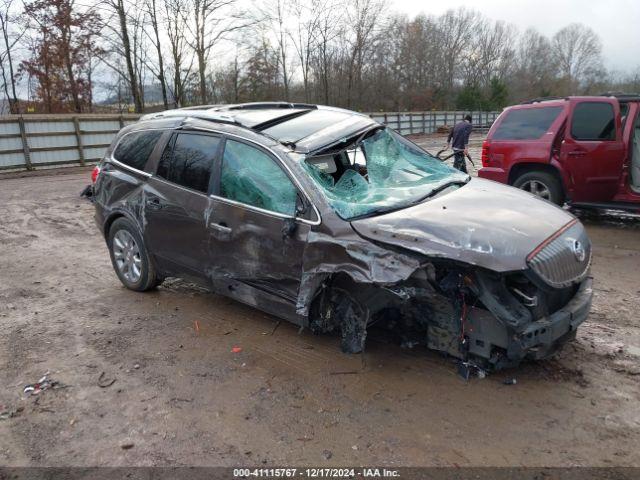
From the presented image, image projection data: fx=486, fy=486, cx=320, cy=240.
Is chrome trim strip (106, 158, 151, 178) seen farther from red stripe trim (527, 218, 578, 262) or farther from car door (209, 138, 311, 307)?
red stripe trim (527, 218, 578, 262)

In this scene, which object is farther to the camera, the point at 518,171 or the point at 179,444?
the point at 518,171

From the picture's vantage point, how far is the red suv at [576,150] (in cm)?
679

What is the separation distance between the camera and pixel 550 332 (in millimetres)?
3023

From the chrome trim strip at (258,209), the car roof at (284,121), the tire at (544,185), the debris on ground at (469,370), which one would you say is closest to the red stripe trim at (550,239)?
the debris on ground at (469,370)

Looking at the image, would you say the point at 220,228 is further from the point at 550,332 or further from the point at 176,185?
the point at 550,332

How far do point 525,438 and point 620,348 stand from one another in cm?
148

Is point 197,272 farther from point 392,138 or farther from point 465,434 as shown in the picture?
point 465,434

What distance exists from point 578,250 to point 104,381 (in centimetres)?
352

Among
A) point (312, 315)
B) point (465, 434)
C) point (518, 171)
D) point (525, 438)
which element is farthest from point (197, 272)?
point (518, 171)

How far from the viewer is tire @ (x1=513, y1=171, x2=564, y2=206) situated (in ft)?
24.1

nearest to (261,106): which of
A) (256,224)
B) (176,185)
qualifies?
(176,185)

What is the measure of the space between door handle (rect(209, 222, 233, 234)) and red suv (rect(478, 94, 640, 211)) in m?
5.45

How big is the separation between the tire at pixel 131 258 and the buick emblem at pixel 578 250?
3.81 metres

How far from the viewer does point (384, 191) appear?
3.88 meters
